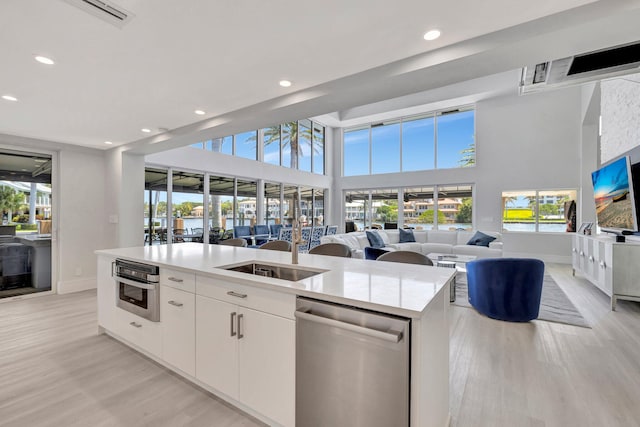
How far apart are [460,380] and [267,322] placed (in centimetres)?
157

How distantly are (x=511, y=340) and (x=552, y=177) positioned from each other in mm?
6620

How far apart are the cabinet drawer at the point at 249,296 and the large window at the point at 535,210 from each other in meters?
8.39

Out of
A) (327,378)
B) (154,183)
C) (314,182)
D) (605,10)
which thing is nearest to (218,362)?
(327,378)

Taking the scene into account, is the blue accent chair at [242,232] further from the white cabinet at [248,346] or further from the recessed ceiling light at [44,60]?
the white cabinet at [248,346]

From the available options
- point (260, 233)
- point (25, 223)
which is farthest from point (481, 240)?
point (25, 223)

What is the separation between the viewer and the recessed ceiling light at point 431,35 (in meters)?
1.89

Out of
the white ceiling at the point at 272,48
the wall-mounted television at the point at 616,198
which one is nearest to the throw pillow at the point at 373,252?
the white ceiling at the point at 272,48

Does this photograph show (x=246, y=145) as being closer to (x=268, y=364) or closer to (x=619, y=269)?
(x=268, y=364)

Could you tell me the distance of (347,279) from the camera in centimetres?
166

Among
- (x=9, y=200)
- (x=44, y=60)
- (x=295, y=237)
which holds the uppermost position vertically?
(x=44, y=60)

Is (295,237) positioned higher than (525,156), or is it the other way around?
(525,156)

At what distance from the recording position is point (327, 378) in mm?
1360

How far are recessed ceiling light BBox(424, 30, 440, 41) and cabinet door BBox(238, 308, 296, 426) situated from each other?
199 cm

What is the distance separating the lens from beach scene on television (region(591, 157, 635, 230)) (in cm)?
369
